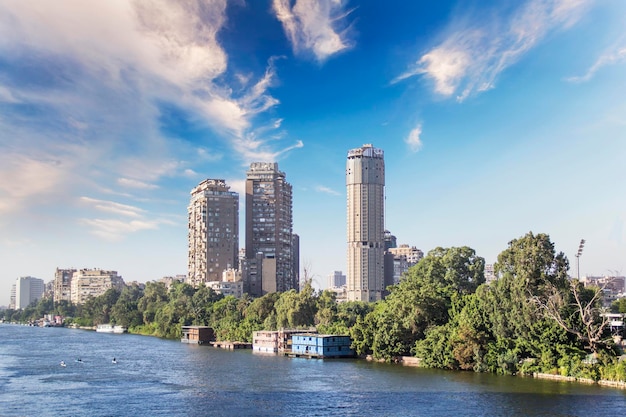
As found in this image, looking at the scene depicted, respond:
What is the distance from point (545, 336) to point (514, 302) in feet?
Answer: 8.78

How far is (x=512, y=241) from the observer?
37.8 m

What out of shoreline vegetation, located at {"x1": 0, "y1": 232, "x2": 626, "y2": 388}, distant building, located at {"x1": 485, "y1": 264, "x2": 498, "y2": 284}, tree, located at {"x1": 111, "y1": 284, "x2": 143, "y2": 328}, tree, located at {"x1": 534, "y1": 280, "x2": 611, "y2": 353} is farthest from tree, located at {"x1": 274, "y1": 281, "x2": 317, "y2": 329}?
tree, located at {"x1": 111, "y1": 284, "x2": 143, "y2": 328}

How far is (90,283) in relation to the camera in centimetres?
14838

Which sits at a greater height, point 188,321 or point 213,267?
point 213,267

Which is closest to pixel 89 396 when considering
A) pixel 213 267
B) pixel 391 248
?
pixel 213 267

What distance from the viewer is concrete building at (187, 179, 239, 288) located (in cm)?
9406

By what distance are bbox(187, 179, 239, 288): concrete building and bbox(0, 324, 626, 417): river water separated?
49.6 m

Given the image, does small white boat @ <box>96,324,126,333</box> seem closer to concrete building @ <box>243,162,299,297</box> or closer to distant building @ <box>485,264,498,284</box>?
concrete building @ <box>243,162,299,297</box>

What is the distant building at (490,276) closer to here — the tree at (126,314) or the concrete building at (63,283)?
the tree at (126,314)

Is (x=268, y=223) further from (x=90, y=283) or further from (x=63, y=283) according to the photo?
(x=63, y=283)

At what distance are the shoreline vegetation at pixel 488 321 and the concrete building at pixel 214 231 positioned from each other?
32522mm

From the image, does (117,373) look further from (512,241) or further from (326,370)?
(512,241)

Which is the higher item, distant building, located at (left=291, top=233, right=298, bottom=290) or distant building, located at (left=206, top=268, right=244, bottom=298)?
distant building, located at (left=291, top=233, right=298, bottom=290)

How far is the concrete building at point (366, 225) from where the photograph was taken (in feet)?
363
